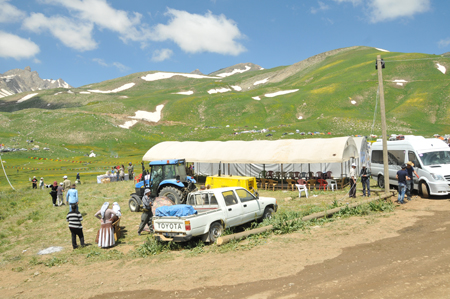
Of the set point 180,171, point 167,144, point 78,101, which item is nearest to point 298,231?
point 180,171

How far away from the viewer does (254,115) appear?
94.4 metres

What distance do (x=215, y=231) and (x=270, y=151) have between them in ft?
51.1

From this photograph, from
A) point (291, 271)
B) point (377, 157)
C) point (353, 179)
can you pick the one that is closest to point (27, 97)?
point (377, 157)

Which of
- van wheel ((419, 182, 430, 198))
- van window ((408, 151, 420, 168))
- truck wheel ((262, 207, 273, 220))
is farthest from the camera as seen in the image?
van window ((408, 151, 420, 168))

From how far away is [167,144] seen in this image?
34.5 meters

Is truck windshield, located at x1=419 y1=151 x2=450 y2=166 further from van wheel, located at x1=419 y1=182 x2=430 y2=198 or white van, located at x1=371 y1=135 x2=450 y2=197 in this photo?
van wheel, located at x1=419 y1=182 x2=430 y2=198

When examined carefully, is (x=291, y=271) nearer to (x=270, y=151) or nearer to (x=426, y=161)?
(x=426, y=161)

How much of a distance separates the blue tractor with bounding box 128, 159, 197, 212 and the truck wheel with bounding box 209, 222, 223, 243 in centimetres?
482

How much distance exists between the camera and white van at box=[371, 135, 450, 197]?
47.4ft

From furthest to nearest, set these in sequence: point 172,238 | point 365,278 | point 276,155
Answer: point 276,155
point 172,238
point 365,278

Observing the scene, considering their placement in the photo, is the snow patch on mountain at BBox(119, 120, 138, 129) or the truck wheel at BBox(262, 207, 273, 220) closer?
the truck wheel at BBox(262, 207, 273, 220)

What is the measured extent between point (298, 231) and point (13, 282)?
902 cm

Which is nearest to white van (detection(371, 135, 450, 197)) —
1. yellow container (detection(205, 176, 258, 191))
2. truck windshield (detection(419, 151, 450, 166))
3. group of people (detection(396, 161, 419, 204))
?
truck windshield (detection(419, 151, 450, 166))

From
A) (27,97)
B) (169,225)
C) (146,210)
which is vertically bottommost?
(169,225)
